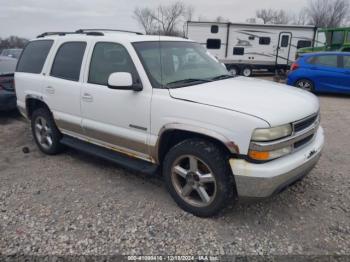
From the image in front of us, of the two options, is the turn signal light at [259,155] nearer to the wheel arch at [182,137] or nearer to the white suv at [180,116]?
the white suv at [180,116]

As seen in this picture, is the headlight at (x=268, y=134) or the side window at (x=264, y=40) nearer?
the headlight at (x=268, y=134)

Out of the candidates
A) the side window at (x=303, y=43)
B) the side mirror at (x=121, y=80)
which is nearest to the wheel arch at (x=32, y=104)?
the side mirror at (x=121, y=80)

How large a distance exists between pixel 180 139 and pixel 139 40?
1317 millimetres

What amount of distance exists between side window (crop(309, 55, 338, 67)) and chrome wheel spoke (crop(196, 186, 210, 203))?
897 cm

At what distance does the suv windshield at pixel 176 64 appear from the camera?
3480 millimetres

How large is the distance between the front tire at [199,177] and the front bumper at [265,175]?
15 centimetres

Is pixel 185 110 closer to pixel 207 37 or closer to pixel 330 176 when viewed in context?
pixel 330 176

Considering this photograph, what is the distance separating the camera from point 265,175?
275 centimetres

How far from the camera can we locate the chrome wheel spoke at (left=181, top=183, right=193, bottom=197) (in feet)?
10.9

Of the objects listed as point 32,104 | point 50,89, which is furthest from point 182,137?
point 32,104

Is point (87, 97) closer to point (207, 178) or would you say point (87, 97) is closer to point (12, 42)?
point (207, 178)

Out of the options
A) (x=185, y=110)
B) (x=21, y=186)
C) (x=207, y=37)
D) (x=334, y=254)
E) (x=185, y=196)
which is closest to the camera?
(x=334, y=254)

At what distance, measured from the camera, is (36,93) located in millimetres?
4887

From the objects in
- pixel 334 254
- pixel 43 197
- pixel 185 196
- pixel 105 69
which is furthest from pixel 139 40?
pixel 334 254
